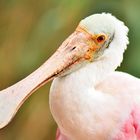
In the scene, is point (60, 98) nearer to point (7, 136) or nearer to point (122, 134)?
point (122, 134)

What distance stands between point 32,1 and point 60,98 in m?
0.95

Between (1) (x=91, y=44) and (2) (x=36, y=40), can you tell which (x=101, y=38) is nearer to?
(1) (x=91, y=44)

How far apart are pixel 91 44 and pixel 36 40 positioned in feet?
2.87

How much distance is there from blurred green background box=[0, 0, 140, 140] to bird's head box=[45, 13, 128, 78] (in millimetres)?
763

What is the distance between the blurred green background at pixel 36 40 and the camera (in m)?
2.14

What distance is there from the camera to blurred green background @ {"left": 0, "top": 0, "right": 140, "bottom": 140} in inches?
84.1

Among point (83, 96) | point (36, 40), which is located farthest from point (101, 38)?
point (36, 40)

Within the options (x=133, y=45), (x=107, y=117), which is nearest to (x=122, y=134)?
(x=107, y=117)

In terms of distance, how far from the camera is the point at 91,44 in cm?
134

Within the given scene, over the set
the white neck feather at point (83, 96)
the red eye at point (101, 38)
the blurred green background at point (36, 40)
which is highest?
the red eye at point (101, 38)

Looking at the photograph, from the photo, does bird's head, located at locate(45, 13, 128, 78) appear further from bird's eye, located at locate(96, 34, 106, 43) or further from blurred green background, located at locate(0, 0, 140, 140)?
blurred green background, located at locate(0, 0, 140, 140)

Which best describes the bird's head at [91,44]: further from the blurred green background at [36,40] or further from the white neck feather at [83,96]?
the blurred green background at [36,40]

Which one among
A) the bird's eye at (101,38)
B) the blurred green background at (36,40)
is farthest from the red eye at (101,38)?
the blurred green background at (36,40)

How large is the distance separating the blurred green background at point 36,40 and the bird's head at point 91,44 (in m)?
0.76
